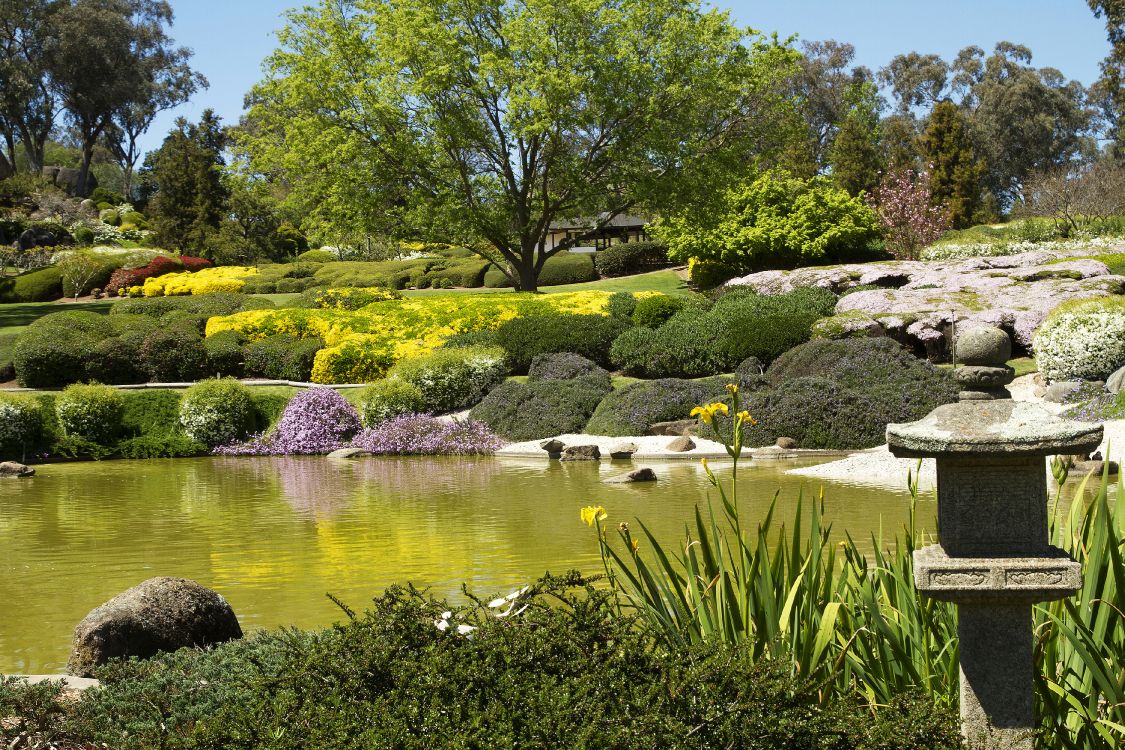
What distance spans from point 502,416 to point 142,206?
5444cm

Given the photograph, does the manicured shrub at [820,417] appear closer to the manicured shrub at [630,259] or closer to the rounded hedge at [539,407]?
the rounded hedge at [539,407]

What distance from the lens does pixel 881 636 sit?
408 cm

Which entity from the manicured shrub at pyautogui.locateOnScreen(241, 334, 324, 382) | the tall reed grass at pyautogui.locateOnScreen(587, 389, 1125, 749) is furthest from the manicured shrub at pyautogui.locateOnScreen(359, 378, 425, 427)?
the tall reed grass at pyautogui.locateOnScreen(587, 389, 1125, 749)

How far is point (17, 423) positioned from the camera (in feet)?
56.3

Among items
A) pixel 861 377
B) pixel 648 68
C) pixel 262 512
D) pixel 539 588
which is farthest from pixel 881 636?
pixel 648 68

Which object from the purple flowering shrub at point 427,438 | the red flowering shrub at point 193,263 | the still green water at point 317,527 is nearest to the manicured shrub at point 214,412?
the still green water at point 317,527

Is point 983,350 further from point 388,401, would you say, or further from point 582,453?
point 388,401

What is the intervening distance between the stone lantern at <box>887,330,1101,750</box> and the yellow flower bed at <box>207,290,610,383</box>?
17.8 meters

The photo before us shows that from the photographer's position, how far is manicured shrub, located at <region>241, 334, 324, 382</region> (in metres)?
21.4

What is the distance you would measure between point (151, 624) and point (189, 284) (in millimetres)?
31010

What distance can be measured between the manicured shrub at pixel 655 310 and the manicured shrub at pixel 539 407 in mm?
4661

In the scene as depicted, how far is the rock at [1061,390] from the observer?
15.4m

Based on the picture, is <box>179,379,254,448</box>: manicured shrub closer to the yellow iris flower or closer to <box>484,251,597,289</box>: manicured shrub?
the yellow iris flower

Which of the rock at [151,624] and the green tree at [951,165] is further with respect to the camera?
the green tree at [951,165]
